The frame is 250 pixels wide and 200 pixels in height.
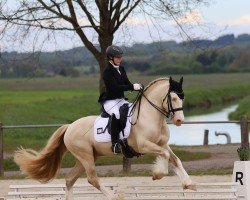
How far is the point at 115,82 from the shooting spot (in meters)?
10.9

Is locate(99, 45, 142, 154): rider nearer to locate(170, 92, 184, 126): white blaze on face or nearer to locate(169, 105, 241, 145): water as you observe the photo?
locate(170, 92, 184, 126): white blaze on face

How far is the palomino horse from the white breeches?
0.32 m

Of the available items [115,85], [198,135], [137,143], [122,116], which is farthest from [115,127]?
[198,135]

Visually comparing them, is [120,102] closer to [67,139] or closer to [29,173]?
[67,139]

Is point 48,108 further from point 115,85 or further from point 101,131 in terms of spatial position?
point 115,85

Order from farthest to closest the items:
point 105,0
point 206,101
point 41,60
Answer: point 206,101
point 41,60
point 105,0

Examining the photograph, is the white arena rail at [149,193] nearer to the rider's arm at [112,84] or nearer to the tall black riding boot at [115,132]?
the tall black riding boot at [115,132]

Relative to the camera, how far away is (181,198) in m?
11.4

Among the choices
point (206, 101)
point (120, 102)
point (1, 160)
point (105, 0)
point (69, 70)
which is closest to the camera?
point (120, 102)

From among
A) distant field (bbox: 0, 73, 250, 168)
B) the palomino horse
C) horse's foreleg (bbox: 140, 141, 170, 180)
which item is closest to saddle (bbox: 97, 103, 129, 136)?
the palomino horse

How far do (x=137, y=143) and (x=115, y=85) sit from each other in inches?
35.3

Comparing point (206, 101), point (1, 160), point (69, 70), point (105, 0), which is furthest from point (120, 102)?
point (69, 70)

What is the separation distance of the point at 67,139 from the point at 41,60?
985 cm

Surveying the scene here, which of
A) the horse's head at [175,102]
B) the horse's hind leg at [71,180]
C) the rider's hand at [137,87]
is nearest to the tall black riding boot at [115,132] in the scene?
the rider's hand at [137,87]
